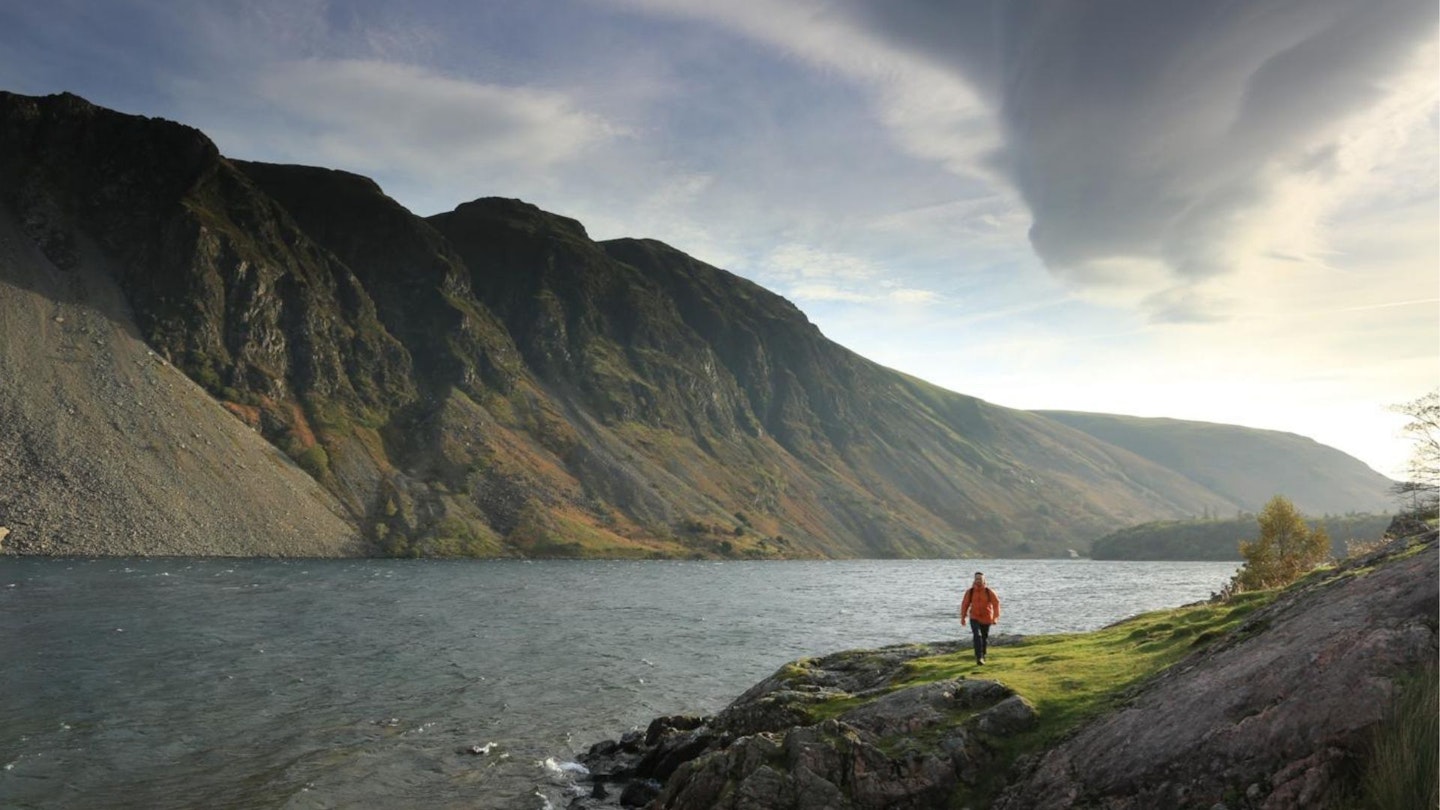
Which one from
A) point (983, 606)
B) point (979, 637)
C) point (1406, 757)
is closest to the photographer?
point (1406, 757)

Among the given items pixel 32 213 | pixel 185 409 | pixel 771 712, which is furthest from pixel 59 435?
pixel 771 712

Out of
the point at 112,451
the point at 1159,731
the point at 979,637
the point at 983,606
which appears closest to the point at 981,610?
the point at 983,606

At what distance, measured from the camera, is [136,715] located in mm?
35219

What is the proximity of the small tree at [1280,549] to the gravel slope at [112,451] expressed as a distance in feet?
504

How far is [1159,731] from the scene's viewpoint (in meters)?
15.4

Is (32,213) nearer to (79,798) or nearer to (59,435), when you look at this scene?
(59,435)

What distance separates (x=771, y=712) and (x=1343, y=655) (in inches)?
622

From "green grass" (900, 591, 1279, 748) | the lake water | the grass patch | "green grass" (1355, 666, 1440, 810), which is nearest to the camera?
"green grass" (1355, 666, 1440, 810)

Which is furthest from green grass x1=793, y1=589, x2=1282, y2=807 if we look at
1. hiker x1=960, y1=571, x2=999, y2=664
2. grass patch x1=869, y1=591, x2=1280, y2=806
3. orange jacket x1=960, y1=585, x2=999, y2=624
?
orange jacket x1=960, y1=585, x2=999, y2=624

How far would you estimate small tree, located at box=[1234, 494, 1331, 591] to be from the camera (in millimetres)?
58438

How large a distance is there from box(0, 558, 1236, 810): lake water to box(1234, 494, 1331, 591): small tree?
18615 millimetres

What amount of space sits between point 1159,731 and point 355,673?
4463 centimetres

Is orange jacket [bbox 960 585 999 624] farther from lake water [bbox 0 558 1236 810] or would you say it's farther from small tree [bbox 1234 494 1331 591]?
small tree [bbox 1234 494 1331 591]

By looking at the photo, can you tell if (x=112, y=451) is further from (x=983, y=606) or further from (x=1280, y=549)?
(x=1280, y=549)
